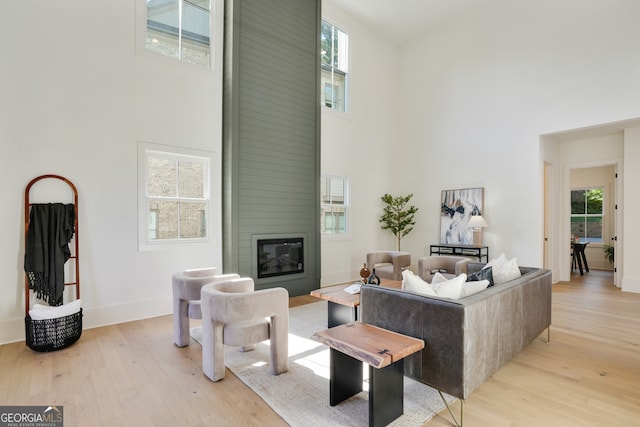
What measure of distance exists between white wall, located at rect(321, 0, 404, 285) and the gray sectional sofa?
381 cm

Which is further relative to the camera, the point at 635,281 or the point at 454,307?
the point at 635,281

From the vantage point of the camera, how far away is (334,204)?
21.1 feet

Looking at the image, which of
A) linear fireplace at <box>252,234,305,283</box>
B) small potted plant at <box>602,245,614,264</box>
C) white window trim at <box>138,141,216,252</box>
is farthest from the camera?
small potted plant at <box>602,245,614,264</box>

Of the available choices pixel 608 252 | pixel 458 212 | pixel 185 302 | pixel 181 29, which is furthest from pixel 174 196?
pixel 608 252

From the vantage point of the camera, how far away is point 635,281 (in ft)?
18.1

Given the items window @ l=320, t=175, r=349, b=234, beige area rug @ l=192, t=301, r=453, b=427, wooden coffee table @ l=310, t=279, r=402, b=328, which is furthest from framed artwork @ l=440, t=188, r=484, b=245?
beige area rug @ l=192, t=301, r=453, b=427

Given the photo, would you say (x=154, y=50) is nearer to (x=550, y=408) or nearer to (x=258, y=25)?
(x=258, y=25)

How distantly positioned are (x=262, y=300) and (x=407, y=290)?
1.13 m

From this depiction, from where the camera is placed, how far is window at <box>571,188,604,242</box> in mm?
8172

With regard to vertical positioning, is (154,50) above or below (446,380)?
above

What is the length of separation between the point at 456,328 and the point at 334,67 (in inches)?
229

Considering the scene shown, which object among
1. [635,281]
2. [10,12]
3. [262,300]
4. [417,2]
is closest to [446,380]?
[262,300]

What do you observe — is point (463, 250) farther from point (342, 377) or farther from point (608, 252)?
point (342, 377)

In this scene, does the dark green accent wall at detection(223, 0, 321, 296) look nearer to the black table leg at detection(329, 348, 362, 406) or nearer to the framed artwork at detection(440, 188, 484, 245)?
the framed artwork at detection(440, 188, 484, 245)
